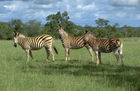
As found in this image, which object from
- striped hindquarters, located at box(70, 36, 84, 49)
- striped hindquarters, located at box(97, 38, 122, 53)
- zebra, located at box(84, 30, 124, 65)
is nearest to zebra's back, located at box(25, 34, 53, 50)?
striped hindquarters, located at box(70, 36, 84, 49)

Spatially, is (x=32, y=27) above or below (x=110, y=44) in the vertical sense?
below

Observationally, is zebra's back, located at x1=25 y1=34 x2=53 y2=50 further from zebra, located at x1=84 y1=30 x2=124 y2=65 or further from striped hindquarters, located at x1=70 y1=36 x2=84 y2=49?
zebra, located at x1=84 y1=30 x2=124 y2=65

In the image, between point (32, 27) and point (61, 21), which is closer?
point (61, 21)

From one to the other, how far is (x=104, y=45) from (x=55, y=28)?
59.1 m

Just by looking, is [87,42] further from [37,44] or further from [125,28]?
[125,28]

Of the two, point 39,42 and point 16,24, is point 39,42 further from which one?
point 16,24

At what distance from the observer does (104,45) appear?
36.7 feet

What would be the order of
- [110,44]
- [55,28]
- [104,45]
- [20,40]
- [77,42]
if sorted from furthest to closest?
[55,28] → [77,42] → [20,40] → [104,45] → [110,44]

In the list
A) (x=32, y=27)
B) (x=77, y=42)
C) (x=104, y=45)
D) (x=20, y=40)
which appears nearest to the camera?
(x=104, y=45)

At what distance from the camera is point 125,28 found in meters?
118

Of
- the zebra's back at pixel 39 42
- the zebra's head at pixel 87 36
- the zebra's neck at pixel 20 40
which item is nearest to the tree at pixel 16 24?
the zebra's neck at pixel 20 40

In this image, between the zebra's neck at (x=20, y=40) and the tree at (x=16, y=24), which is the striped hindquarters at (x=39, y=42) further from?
the tree at (x=16, y=24)

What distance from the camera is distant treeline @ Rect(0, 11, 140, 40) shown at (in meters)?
76.4

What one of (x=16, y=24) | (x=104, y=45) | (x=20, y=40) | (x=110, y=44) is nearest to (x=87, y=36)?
(x=104, y=45)
